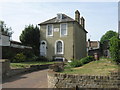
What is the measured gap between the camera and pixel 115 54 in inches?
545

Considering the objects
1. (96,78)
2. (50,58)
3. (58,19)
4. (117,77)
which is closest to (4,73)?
(96,78)

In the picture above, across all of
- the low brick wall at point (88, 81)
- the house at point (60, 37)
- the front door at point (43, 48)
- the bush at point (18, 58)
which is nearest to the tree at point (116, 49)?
the low brick wall at point (88, 81)

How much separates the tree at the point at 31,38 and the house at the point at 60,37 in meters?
0.79

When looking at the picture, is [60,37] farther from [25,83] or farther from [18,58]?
[25,83]

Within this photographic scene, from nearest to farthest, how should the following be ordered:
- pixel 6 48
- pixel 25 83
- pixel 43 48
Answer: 1. pixel 25 83
2. pixel 6 48
3. pixel 43 48

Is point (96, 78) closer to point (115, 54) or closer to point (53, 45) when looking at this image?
point (115, 54)

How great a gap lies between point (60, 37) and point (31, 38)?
18.2ft

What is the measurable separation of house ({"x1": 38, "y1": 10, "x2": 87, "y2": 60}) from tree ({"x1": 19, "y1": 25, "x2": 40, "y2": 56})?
79 centimetres

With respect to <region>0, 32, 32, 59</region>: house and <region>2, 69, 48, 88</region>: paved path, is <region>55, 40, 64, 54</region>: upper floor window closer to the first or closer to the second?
<region>0, 32, 32, 59</region>: house

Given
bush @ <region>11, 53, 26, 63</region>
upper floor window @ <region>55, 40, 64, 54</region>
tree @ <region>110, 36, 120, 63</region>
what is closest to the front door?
upper floor window @ <region>55, 40, 64, 54</region>

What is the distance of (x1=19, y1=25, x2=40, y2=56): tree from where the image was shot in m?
30.6

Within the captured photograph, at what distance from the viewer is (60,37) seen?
97.5 feet

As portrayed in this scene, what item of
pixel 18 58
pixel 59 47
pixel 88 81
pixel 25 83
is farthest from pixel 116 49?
pixel 59 47

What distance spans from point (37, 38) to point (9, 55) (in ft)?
28.6
